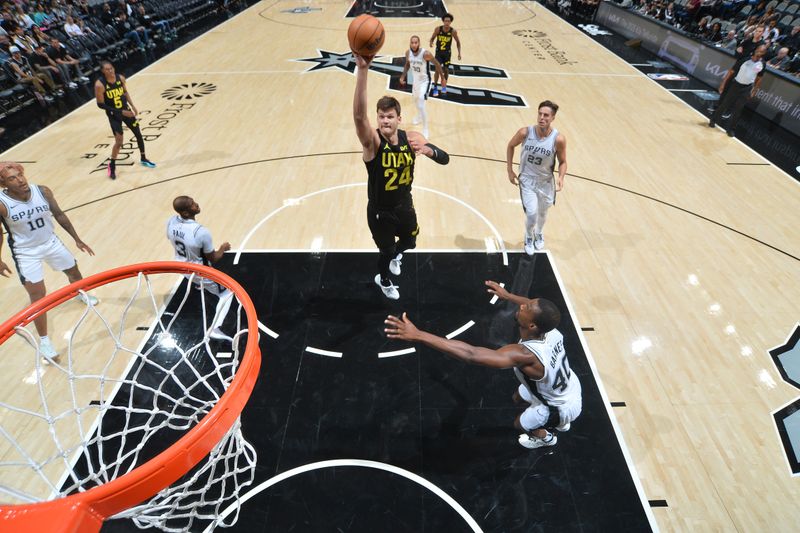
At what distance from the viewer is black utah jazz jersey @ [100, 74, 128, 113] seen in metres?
6.54

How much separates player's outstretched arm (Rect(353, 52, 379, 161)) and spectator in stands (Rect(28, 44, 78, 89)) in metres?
11.2

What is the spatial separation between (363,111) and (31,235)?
3.37 metres

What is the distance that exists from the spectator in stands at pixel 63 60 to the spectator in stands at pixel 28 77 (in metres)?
0.54

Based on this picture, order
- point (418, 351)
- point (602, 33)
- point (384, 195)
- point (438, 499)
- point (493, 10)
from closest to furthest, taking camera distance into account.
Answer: point (438, 499)
point (384, 195)
point (418, 351)
point (602, 33)
point (493, 10)

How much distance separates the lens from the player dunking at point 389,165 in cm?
352

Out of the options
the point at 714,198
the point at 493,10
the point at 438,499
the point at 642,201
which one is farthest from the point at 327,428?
the point at 493,10

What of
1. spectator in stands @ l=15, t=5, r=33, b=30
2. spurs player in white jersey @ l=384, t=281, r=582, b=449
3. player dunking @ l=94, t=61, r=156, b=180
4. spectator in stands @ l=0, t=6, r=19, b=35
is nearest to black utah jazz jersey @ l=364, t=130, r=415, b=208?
spurs player in white jersey @ l=384, t=281, r=582, b=449

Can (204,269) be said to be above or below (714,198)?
above

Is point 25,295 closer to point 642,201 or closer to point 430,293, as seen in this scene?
point 430,293

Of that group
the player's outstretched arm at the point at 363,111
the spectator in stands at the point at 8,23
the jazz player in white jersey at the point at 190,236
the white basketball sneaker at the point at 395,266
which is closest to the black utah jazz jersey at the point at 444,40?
the white basketball sneaker at the point at 395,266

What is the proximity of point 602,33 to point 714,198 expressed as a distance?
1245 centimetres

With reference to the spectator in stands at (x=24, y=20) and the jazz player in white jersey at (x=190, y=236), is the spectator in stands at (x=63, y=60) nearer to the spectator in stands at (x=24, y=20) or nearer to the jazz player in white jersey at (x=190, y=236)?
the spectator in stands at (x=24, y=20)

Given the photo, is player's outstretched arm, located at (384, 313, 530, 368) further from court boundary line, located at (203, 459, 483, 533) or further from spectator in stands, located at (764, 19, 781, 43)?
spectator in stands, located at (764, 19, 781, 43)

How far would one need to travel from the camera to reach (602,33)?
53.9 feet
